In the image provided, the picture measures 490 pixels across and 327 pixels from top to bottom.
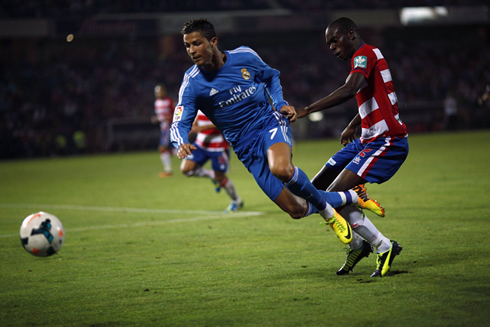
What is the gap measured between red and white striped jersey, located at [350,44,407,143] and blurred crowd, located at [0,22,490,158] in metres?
25.0

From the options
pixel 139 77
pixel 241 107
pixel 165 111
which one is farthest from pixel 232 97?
pixel 139 77

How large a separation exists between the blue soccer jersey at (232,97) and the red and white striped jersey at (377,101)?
0.73 metres

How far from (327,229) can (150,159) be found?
17066 millimetres

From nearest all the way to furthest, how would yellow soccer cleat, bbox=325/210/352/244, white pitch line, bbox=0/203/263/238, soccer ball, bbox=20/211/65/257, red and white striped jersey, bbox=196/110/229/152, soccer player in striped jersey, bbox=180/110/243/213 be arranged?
yellow soccer cleat, bbox=325/210/352/244
soccer ball, bbox=20/211/65/257
white pitch line, bbox=0/203/263/238
soccer player in striped jersey, bbox=180/110/243/213
red and white striped jersey, bbox=196/110/229/152

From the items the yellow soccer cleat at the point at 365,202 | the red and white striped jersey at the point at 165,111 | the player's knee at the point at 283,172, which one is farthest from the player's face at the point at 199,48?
the red and white striped jersey at the point at 165,111

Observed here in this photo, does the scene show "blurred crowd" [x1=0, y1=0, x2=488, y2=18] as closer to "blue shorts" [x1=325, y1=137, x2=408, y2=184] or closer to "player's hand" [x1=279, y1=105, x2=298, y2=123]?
"player's hand" [x1=279, y1=105, x2=298, y2=123]

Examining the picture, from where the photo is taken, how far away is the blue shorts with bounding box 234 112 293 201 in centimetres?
560

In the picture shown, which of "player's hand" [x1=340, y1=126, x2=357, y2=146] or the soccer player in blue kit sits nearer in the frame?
the soccer player in blue kit

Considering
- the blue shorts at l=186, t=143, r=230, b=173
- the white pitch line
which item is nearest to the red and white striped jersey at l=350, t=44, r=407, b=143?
the white pitch line

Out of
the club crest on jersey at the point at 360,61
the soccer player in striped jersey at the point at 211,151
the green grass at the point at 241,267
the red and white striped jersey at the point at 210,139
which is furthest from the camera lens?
the red and white striped jersey at the point at 210,139

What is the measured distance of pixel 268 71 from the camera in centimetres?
591

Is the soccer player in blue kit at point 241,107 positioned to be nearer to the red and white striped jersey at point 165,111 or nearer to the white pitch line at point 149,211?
the white pitch line at point 149,211

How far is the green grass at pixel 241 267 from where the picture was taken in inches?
169

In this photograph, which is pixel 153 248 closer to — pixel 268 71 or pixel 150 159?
pixel 268 71
